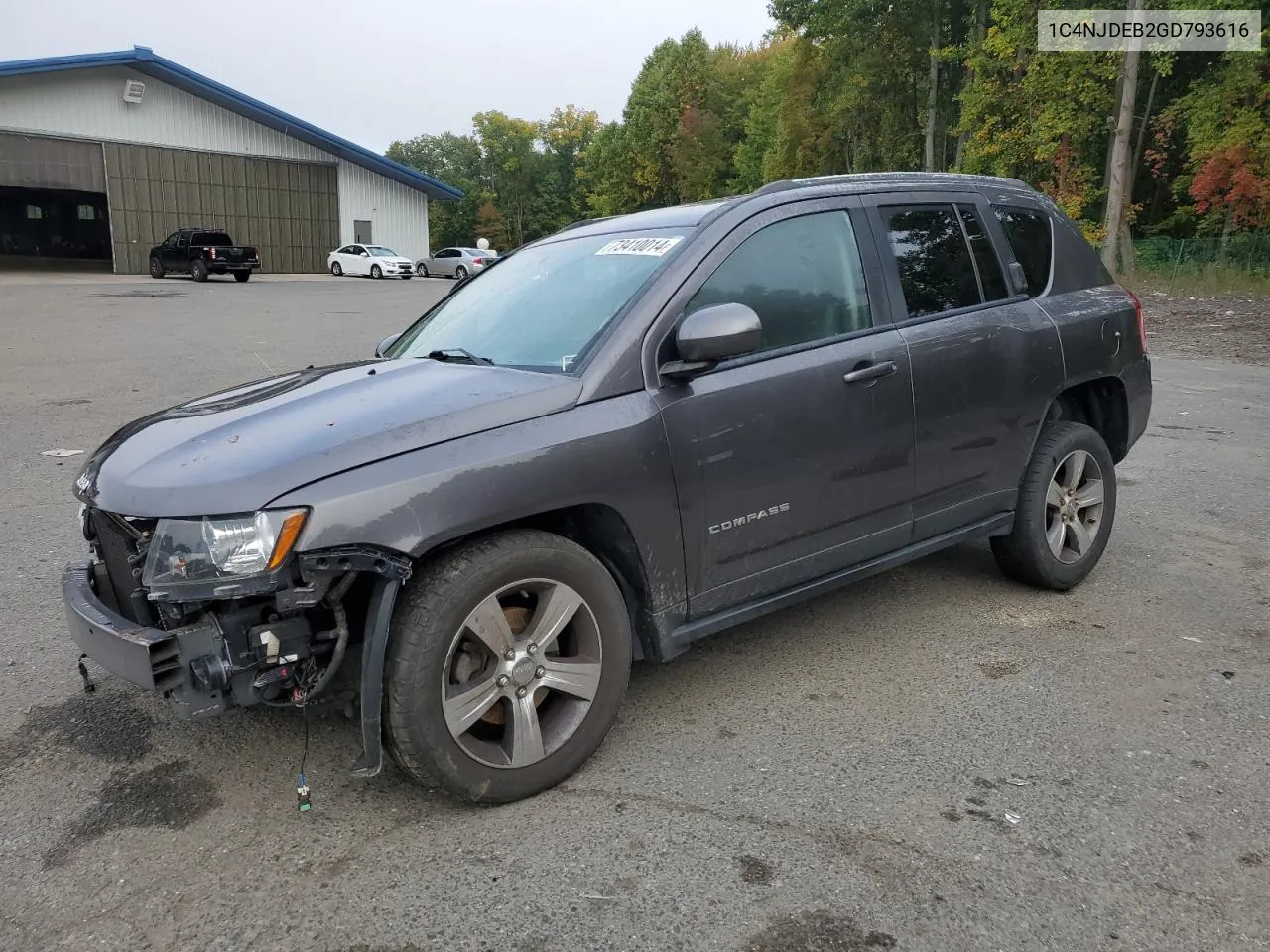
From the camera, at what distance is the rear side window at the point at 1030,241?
4.44 m

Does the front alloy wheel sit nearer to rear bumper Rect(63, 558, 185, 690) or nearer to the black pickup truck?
rear bumper Rect(63, 558, 185, 690)

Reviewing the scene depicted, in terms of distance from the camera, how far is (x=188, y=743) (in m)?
3.20

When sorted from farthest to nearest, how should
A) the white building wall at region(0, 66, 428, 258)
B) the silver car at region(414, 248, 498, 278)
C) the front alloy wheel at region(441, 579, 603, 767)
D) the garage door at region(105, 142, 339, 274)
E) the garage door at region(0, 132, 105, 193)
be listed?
1. the silver car at region(414, 248, 498, 278)
2. the garage door at region(105, 142, 339, 274)
3. the garage door at region(0, 132, 105, 193)
4. the white building wall at region(0, 66, 428, 258)
5. the front alloy wheel at region(441, 579, 603, 767)

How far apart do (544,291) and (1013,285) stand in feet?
7.15

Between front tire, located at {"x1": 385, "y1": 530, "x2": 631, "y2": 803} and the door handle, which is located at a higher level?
the door handle

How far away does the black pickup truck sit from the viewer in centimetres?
2975

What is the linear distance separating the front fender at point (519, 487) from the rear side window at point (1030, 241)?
236cm

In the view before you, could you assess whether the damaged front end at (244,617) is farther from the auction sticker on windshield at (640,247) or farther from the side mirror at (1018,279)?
the side mirror at (1018,279)


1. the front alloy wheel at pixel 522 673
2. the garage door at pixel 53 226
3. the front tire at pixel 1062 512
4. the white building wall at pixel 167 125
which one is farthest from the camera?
the garage door at pixel 53 226

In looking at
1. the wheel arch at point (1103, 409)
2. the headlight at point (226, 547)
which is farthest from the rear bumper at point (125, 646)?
the wheel arch at point (1103, 409)

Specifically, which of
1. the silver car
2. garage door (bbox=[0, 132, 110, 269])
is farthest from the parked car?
garage door (bbox=[0, 132, 110, 269])

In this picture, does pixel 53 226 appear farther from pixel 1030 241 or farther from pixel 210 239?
pixel 1030 241

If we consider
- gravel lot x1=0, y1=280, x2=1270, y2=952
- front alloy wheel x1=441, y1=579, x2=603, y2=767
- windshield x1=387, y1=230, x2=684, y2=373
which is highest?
windshield x1=387, y1=230, x2=684, y2=373

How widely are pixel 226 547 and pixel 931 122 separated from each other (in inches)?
1756
